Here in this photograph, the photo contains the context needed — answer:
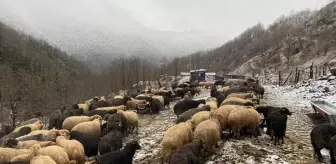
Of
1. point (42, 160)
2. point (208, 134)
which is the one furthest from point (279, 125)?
point (42, 160)

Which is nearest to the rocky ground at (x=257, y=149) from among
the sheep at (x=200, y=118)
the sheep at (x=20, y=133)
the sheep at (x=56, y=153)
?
the sheep at (x=200, y=118)

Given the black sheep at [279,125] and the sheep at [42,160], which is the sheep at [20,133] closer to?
the sheep at [42,160]

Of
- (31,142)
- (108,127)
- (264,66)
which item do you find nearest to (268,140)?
(108,127)

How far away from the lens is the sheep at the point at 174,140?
36.8ft

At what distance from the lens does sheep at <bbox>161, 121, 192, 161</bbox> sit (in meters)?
11.2

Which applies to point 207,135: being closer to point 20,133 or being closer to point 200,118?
point 200,118

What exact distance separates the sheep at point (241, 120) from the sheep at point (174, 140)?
2.29 meters

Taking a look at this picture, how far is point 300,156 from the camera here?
1131 cm

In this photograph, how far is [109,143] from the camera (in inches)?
506

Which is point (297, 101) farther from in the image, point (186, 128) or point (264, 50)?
point (264, 50)

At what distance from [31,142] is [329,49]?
6900 centimetres

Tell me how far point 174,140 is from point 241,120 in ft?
11.9

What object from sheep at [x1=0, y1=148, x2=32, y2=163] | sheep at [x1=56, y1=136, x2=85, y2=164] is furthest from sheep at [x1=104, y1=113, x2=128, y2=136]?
sheep at [x1=0, y1=148, x2=32, y2=163]

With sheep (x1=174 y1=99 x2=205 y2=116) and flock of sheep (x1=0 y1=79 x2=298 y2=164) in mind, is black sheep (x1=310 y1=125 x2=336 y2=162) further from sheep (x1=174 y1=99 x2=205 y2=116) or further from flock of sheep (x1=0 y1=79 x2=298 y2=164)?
Result: sheep (x1=174 y1=99 x2=205 y2=116)
